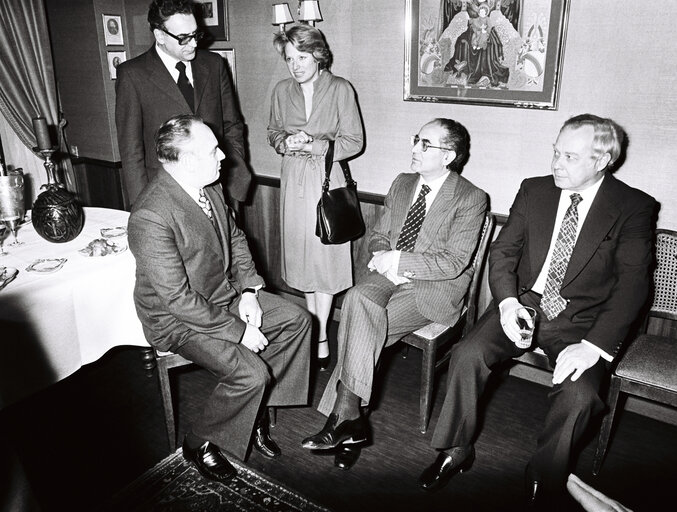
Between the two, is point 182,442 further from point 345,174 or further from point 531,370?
Answer: point 531,370

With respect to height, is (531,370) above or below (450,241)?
below

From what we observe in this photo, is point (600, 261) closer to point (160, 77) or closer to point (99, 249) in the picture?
point (99, 249)

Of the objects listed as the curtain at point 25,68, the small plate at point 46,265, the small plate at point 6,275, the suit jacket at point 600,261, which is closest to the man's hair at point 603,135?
the suit jacket at point 600,261

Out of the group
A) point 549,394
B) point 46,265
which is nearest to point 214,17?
point 46,265

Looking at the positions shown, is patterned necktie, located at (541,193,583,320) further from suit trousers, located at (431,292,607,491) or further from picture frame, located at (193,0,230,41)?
picture frame, located at (193,0,230,41)

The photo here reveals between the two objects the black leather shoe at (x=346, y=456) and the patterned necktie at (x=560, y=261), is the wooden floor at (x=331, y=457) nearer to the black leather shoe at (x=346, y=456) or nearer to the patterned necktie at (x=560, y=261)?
the black leather shoe at (x=346, y=456)

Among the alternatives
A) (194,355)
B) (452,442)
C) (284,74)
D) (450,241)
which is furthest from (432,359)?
(284,74)

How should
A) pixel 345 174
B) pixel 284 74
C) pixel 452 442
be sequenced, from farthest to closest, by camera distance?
pixel 284 74 → pixel 345 174 → pixel 452 442

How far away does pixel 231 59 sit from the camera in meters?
4.01

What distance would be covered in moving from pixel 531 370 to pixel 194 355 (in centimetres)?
197

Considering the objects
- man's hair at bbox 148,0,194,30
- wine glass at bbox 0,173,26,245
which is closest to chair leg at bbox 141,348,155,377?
wine glass at bbox 0,173,26,245

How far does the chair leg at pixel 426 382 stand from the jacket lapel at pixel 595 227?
2.37 ft

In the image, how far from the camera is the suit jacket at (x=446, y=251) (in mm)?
2691

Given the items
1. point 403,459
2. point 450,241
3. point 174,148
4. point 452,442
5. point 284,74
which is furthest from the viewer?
point 284,74
